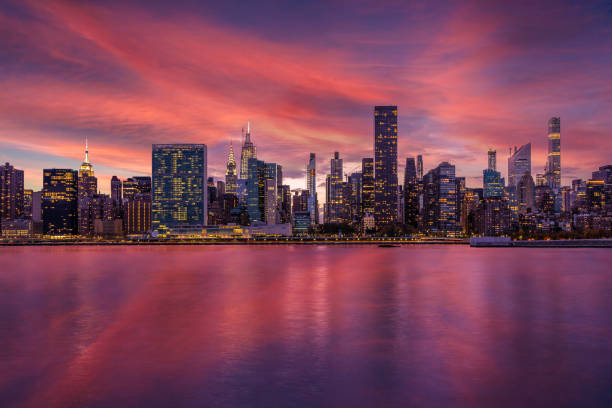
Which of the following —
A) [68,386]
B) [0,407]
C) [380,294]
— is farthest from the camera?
[380,294]

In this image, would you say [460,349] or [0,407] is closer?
[0,407]

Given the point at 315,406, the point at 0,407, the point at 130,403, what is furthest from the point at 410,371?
the point at 0,407

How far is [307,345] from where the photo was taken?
31.4 meters

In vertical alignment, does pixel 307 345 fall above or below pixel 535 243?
above

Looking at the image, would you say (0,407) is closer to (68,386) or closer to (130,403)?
(68,386)

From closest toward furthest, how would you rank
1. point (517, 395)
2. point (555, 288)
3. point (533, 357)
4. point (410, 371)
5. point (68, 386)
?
1. point (517, 395)
2. point (68, 386)
3. point (410, 371)
4. point (533, 357)
5. point (555, 288)

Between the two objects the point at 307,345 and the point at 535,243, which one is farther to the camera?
the point at 535,243

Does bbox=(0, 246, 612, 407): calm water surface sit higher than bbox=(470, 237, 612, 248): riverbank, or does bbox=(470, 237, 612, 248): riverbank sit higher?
bbox=(0, 246, 612, 407): calm water surface

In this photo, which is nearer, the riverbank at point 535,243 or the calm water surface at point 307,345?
the calm water surface at point 307,345

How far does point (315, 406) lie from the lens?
65.7 ft

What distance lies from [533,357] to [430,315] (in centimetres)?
1446

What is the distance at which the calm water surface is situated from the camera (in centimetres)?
2183

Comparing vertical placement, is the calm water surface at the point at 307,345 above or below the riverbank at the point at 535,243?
above

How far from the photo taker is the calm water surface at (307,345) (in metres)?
21.8
